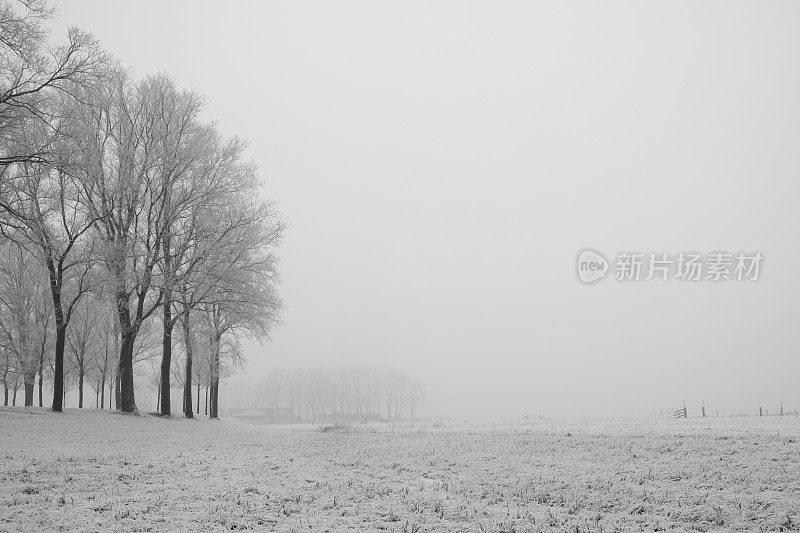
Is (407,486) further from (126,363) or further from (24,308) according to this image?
(24,308)

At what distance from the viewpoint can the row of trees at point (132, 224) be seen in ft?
78.4

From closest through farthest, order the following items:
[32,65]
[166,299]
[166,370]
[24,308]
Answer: [32,65] → [166,299] → [166,370] → [24,308]

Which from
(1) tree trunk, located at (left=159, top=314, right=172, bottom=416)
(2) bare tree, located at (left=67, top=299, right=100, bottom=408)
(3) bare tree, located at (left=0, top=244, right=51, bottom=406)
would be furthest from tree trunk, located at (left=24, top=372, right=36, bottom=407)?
(1) tree trunk, located at (left=159, top=314, right=172, bottom=416)

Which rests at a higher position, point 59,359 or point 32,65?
point 32,65

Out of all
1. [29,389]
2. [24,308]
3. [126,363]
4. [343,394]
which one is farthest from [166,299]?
[343,394]

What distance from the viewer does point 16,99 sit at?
62.8ft

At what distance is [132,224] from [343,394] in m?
82.2

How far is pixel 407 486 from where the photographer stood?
1097 centimetres

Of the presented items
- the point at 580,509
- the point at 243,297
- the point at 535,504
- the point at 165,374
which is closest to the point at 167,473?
the point at 535,504

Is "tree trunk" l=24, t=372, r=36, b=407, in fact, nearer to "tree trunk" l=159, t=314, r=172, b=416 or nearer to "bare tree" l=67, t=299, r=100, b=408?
"bare tree" l=67, t=299, r=100, b=408

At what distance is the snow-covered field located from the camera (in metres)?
8.20

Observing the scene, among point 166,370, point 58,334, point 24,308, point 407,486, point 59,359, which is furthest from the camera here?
point 24,308

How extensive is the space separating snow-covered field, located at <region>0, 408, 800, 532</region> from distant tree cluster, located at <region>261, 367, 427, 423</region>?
9062cm

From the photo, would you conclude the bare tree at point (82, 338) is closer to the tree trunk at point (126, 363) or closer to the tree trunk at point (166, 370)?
the tree trunk at point (166, 370)
